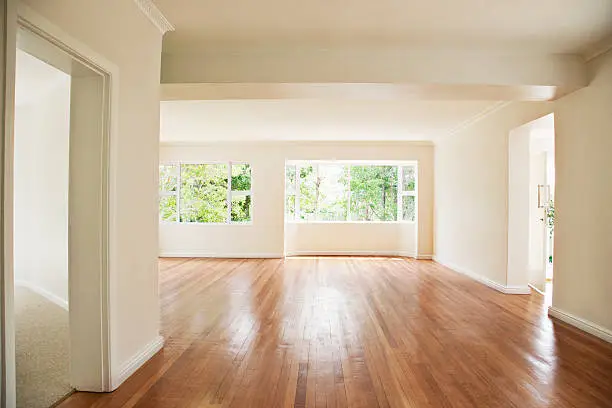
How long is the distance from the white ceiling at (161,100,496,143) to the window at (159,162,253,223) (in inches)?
31.1

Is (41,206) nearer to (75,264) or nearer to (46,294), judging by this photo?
(46,294)

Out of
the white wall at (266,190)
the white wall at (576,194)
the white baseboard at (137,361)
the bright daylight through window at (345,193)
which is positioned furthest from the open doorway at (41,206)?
the bright daylight through window at (345,193)

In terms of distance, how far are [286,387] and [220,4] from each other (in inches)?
104

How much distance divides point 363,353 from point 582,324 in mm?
2230

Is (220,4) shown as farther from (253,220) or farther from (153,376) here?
(253,220)

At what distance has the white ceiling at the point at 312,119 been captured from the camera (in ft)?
18.8

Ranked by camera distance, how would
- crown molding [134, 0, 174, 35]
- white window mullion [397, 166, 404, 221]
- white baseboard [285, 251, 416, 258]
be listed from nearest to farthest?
1. crown molding [134, 0, 174, 35]
2. white baseboard [285, 251, 416, 258]
3. white window mullion [397, 166, 404, 221]

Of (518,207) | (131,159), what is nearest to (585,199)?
(518,207)

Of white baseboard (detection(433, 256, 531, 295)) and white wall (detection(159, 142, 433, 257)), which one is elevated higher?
white wall (detection(159, 142, 433, 257))

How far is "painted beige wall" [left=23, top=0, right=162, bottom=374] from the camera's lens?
96.0 inches

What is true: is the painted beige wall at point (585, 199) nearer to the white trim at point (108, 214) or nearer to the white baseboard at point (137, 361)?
the white baseboard at point (137, 361)

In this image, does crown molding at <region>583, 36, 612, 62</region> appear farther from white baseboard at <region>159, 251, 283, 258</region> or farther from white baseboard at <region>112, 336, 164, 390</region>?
white baseboard at <region>159, 251, 283, 258</region>

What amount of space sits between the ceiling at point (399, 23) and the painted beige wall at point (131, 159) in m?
0.45

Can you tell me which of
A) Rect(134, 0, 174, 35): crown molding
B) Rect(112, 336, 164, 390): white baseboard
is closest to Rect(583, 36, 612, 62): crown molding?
Rect(134, 0, 174, 35): crown molding
